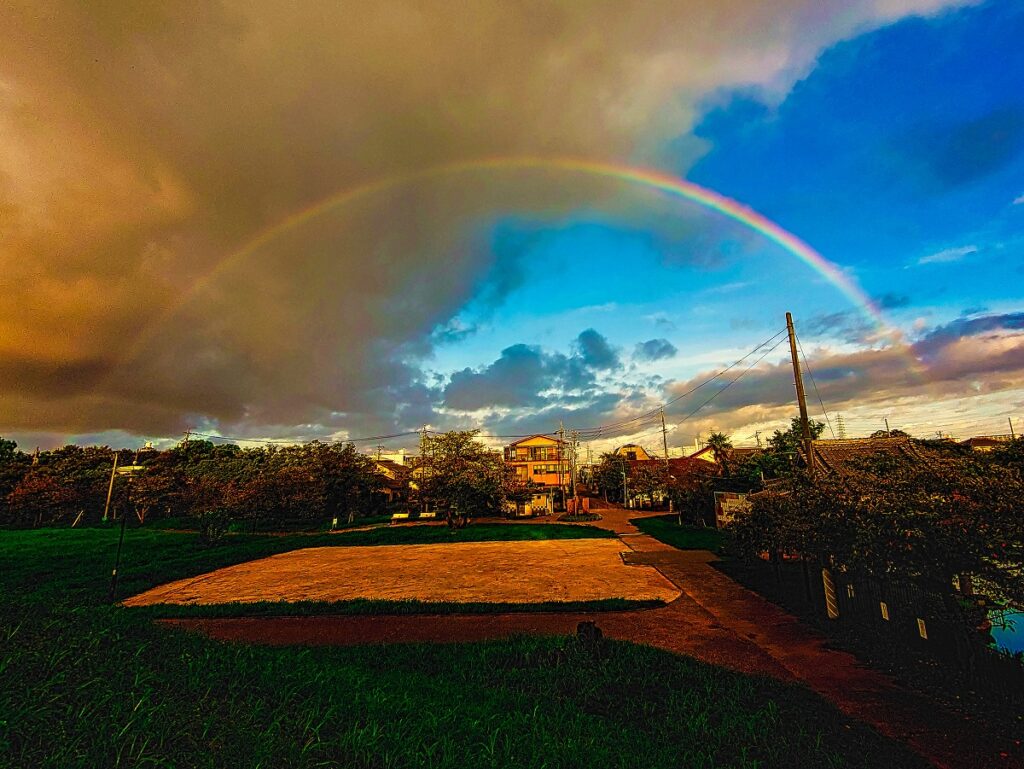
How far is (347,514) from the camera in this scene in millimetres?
50781

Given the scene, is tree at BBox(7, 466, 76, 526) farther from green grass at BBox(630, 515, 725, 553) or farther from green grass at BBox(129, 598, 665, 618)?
green grass at BBox(630, 515, 725, 553)

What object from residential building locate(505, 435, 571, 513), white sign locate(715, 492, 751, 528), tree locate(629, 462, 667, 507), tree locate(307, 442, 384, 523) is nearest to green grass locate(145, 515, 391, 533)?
tree locate(307, 442, 384, 523)

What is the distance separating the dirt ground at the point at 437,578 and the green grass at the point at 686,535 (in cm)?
340

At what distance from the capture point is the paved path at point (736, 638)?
5.89m

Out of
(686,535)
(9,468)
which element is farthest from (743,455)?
(9,468)

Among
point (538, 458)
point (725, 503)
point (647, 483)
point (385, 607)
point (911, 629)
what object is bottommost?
point (385, 607)

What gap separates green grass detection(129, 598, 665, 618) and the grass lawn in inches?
165

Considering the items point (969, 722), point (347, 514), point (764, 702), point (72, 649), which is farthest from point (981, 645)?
point (347, 514)

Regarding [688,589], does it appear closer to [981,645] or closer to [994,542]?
[981,645]

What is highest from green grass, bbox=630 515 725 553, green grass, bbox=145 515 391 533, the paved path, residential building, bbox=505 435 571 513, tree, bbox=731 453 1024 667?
residential building, bbox=505 435 571 513

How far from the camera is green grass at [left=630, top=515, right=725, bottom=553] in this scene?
2498cm

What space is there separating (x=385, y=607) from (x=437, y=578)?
5412 mm

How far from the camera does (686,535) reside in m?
29.8

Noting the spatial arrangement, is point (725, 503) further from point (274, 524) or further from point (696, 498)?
point (274, 524)
